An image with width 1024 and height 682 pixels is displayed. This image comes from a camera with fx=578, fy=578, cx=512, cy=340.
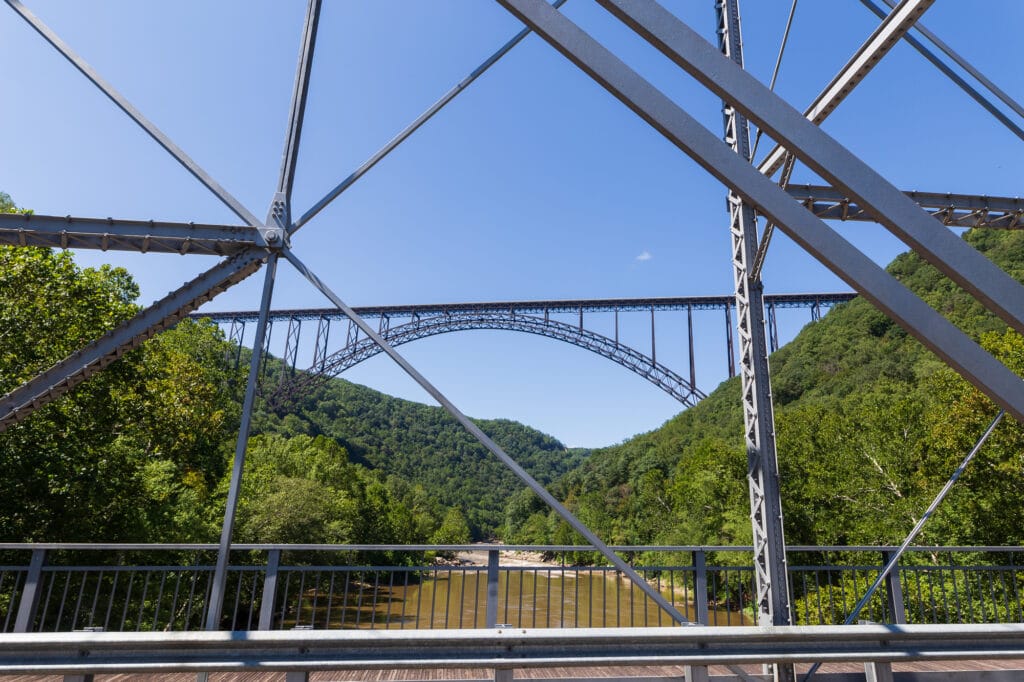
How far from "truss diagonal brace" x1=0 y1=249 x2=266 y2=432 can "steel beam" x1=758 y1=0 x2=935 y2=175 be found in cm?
326

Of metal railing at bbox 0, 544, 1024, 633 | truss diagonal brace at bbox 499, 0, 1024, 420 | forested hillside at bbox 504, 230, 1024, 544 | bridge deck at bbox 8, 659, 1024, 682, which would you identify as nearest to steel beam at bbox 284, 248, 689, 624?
metal railing at bbox 0, 544, 1024, 633

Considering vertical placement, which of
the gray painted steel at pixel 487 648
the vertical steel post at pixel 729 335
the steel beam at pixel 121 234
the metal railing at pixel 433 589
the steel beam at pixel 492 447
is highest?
the vertical steel post at pixel 729 335

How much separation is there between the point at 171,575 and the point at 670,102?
48.3 feet

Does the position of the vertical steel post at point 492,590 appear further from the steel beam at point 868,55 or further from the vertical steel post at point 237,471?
the steel beam at point 868,55

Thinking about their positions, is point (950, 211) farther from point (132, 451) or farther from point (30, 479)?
point (132, 451)

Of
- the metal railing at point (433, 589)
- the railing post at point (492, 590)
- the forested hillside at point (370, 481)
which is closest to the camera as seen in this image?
the railing post at point (492, 590)

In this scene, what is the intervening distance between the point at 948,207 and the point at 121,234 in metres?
7.19

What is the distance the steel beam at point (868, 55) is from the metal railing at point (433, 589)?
317 centimetres

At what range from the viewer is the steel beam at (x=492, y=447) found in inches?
113

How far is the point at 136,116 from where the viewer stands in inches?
129

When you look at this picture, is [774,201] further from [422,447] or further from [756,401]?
[422,447]

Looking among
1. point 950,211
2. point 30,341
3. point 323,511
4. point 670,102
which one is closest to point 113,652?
point 670,102

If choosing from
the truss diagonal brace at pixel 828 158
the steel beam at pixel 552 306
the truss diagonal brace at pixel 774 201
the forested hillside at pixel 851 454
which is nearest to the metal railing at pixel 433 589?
the forested hillside at pixel 851 454

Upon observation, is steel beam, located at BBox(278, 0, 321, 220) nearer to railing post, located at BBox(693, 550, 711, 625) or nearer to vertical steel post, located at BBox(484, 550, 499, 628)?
vertical steel post, located at BBox(484, 550, 499, 628)
